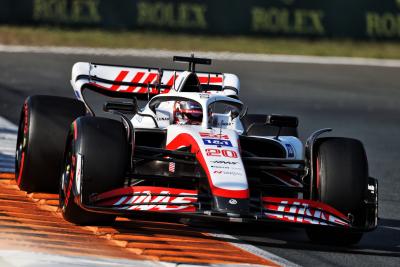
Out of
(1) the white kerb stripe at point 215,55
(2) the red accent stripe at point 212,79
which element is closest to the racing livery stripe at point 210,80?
(2) the red accent stripe at point 212,79

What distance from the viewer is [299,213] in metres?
8.30

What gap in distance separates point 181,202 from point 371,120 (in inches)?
439

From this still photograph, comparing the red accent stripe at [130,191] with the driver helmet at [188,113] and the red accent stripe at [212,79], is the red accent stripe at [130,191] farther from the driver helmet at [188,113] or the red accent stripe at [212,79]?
the red accent stripe at [212,79]

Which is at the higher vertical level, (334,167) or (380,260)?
(334,167)

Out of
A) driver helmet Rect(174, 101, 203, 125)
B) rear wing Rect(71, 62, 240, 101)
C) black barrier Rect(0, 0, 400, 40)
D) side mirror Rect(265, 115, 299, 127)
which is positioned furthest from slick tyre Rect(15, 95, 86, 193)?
black barrier Rect(0, 0, 400, 40)

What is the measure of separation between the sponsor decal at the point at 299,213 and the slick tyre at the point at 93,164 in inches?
43.8

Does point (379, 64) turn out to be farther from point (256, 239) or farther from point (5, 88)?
point (256, 239)

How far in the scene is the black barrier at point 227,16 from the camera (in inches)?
1121

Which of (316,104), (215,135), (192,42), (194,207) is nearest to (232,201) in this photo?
(194,207)

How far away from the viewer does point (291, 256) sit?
8.31m

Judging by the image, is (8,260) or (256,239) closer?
(8,260)

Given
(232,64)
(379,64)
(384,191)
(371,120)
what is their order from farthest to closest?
(379,64) < (232,64) < (371,120) < (384,191)

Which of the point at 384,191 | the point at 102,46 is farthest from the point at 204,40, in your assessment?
the point at 384,191

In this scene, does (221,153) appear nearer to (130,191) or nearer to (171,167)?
(171,167)
